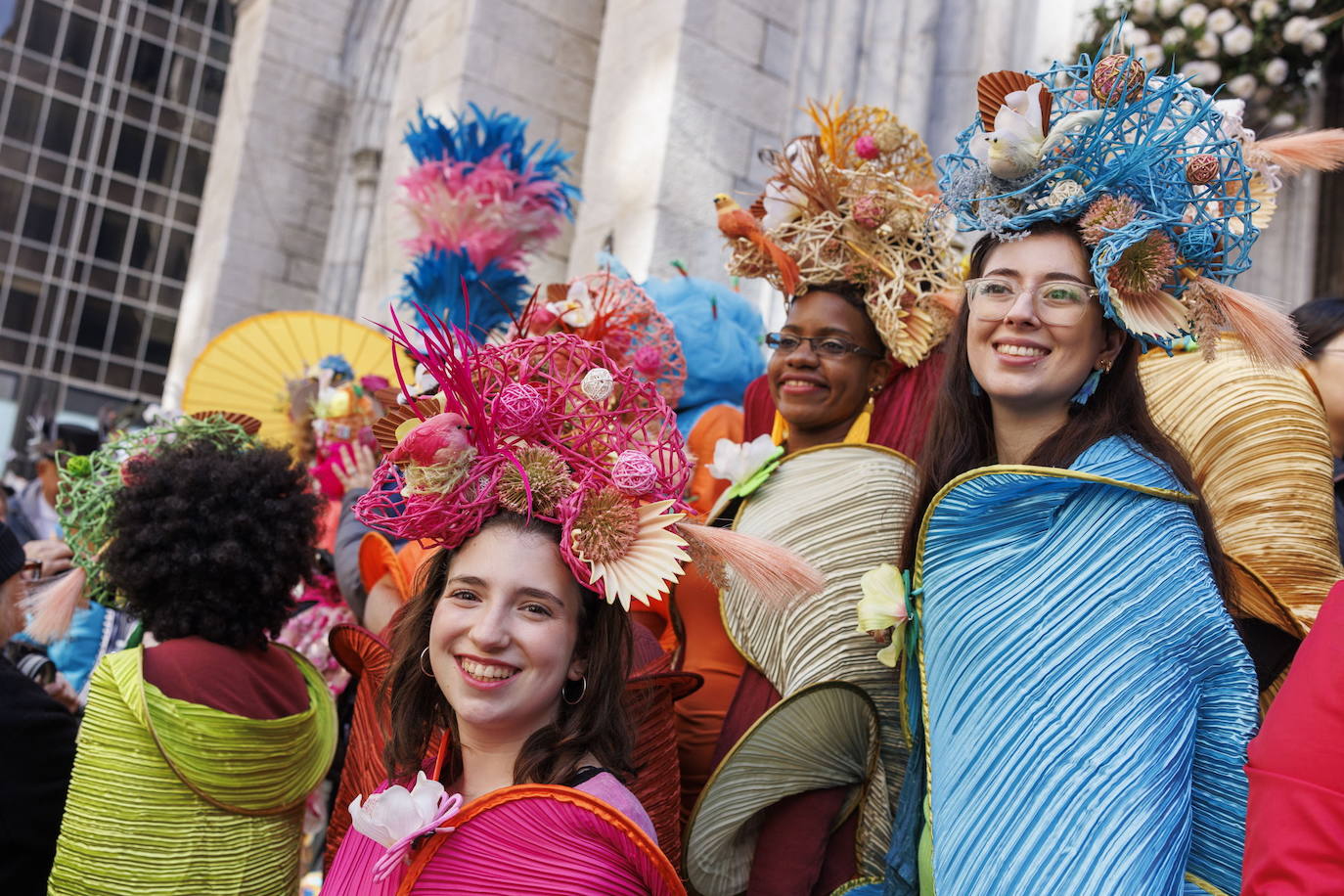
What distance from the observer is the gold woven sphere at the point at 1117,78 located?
5.98 feet

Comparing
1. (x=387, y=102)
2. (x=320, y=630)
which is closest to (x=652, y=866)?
(x=320, y=630)

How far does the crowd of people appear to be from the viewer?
153 centimetres

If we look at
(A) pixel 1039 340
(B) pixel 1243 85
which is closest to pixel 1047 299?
(A) pixel 1039 340

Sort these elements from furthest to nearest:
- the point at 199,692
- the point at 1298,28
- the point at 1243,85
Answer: the point at 1243,85
the point at 1298,28
the point at 199,692

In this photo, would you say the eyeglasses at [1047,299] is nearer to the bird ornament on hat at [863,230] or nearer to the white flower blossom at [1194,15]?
the bird ornament on hat at [863,230]

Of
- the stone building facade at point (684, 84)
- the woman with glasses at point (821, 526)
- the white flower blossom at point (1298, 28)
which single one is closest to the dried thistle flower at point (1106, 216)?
the woman with glasses at point (821, 526)

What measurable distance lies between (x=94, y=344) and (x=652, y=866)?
46.8 ft

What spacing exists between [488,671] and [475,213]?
2436 millimetres

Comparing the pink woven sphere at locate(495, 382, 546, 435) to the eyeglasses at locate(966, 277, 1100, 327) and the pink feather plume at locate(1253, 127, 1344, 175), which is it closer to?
the eyeglasses at locate(966, 277, 1100, 327)

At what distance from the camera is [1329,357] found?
256cm

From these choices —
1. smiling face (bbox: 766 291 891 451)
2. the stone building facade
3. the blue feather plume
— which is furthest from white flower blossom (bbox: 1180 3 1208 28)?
smiling face (bbox: 766 291 891 451)

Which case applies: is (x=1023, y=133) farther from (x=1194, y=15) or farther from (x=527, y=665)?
(x=1194, y=15)

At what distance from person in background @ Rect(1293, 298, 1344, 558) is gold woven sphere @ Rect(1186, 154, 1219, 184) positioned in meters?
0.93

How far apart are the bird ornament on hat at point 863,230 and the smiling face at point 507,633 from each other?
114cm
